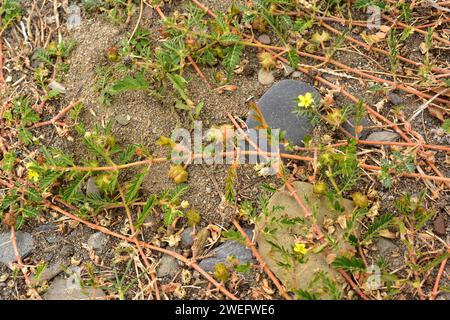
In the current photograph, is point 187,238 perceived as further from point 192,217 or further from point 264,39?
point 264,39

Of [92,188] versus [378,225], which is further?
[92,188]

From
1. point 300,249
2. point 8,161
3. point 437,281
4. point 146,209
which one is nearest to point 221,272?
point 300,249

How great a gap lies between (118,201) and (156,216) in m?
0.22

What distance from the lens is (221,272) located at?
2523 mm

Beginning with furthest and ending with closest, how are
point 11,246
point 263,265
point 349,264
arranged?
point 11,246 < point 263,265 < point 349,264

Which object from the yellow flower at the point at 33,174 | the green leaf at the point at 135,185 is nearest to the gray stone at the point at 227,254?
the green leaf at the point at 135,185

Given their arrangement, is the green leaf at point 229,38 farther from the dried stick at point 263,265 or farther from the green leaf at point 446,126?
the green leaf at point 446,126

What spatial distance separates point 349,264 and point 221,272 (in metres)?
0.59

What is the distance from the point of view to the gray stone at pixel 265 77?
2.96 m

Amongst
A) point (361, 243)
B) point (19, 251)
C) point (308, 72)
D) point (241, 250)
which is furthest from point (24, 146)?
point (361, 243)

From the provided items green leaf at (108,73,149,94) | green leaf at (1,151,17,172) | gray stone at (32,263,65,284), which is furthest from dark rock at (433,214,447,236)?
green leaf at (1,151,17,172)

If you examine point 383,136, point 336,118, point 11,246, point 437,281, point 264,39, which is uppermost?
point 264,39

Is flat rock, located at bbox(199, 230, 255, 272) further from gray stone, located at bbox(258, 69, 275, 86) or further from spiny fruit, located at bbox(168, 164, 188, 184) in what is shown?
gray stone, located at bbox(258, 69, 275, 86)

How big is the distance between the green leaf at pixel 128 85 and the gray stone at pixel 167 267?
90 centimetres
